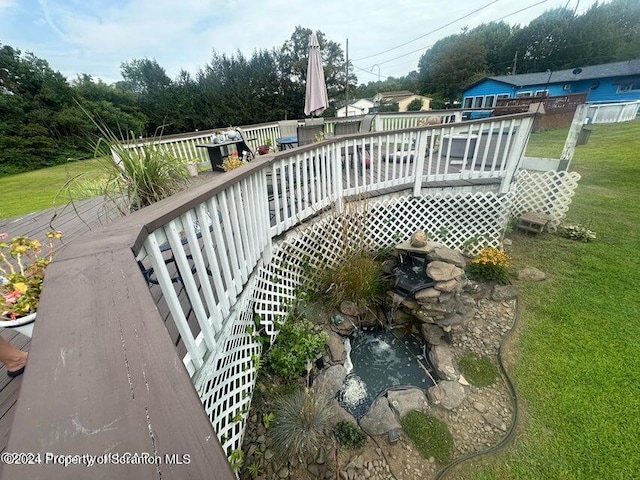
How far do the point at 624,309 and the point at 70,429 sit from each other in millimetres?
5207

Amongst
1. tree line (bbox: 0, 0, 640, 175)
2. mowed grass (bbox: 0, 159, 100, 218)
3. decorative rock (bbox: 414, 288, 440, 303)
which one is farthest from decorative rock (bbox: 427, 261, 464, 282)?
mowed grass (bbox: 0, 159, 100, 218)

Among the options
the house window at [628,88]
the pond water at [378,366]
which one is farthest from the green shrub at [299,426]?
the house window at [628,88]

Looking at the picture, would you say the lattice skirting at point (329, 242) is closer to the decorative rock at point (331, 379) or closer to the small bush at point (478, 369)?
the decorative rock at point (331, 379)

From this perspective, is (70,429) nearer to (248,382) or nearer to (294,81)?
(248,382)

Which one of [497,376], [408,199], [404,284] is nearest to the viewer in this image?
[497,376]

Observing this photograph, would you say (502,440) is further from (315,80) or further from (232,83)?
(232,83)

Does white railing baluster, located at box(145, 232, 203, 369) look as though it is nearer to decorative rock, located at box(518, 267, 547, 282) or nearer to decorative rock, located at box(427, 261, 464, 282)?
decorative rock, located at box(427, 261, 464, 282)

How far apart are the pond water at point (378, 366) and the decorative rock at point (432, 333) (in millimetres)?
156

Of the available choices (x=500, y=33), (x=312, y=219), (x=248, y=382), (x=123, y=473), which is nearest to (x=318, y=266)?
(x=312, y=219)

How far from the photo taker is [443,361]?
10.2 ft

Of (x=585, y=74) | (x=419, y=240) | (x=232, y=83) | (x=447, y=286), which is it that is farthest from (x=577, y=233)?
(x=585, y=74)

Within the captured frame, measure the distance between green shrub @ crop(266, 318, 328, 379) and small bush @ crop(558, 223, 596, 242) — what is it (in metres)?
5.21

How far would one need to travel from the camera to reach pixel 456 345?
3.31m

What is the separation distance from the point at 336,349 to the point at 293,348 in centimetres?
63
